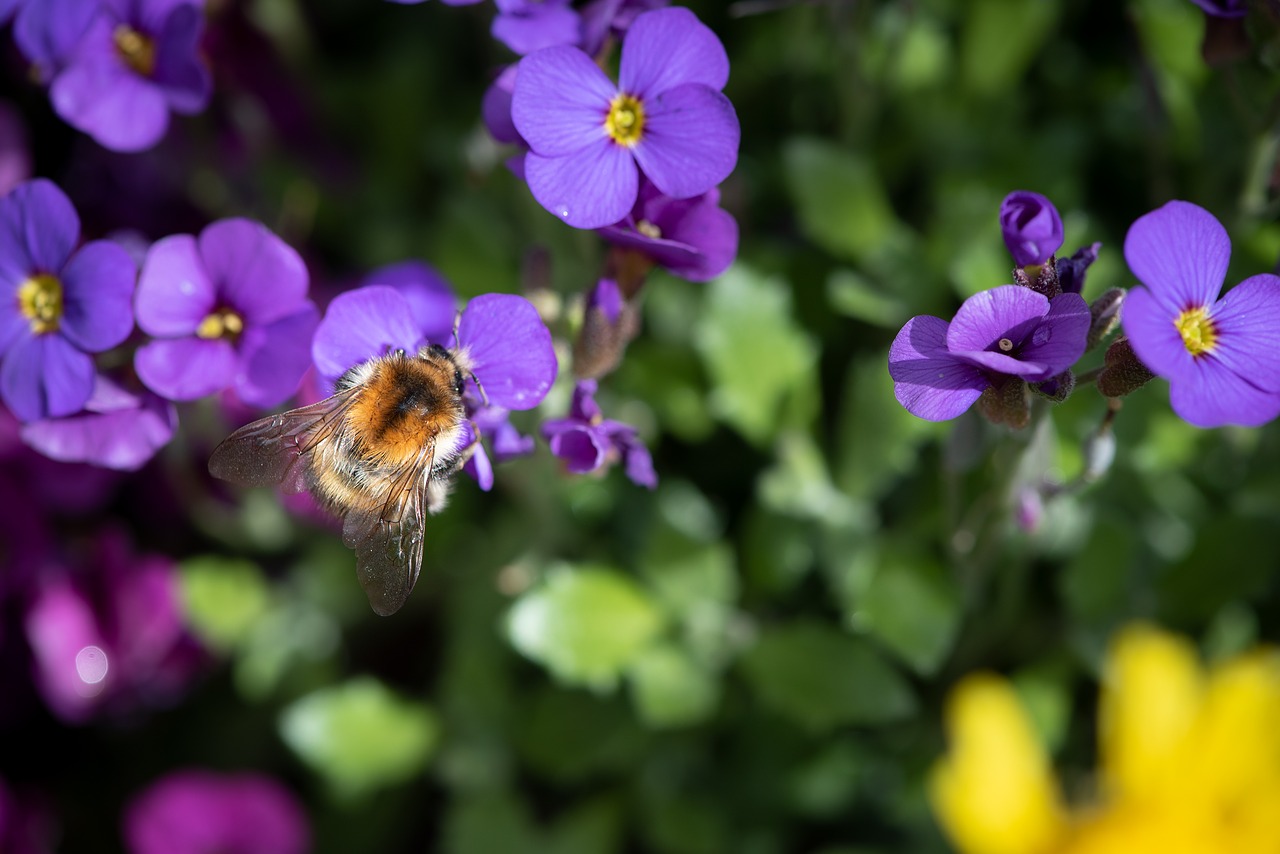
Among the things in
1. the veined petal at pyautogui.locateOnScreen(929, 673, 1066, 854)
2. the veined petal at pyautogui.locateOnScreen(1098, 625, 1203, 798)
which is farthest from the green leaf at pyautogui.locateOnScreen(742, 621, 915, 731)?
the veined petal at pyautogui.locateOnScreen(1098, 625, 1203, 798)

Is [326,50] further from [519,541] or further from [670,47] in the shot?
[670,47]

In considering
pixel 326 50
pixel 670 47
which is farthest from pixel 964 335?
pixel 326 50

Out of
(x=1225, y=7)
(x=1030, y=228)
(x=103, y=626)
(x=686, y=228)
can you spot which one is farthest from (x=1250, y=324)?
(x=103, y=626)

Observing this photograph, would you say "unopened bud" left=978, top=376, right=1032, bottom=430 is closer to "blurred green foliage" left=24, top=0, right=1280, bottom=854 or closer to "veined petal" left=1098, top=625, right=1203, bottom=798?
"blurred green foliage" left=24, top=0, right=1280, bottom=854

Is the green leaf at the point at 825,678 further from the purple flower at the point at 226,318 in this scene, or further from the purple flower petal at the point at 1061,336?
the purple flower at the point at 226,318

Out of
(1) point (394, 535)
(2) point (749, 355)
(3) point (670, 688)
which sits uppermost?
(1) point (394, 535)

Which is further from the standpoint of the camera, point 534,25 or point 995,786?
point 995,786

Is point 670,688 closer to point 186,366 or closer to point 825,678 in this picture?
point 825,678

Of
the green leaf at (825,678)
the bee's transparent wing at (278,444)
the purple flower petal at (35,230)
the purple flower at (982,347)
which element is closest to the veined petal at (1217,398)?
the purple flower at (982,347)
